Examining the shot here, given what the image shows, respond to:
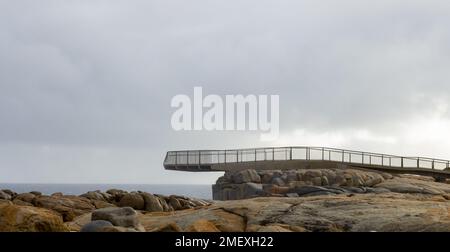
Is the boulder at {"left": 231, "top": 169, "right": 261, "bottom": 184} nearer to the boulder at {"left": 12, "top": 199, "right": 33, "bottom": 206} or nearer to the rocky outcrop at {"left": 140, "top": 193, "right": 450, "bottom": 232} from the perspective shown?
the boulder at {"left": 12, "top": 199, "right": 33, "bottom": 206}

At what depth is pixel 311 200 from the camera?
16.8 m

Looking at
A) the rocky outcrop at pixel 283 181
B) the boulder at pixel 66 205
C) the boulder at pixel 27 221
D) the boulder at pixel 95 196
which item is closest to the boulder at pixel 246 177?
the rocky outcrop at pixel 283 181


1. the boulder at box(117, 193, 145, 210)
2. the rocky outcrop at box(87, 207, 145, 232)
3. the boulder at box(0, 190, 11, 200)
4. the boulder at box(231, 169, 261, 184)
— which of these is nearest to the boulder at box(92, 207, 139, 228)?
the rocky outcrop at box(87, 207, 145, 232)

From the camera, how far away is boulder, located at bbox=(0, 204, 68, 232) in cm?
1139

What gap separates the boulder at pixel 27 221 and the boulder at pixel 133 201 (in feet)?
42.2

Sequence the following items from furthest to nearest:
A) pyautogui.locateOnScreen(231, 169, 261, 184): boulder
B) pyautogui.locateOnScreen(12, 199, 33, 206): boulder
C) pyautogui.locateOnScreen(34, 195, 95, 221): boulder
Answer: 1. pyautogui.locateOnScreen(231, 169, 261, 184): boulder
2. pyautogui.locateOnScreen(12, 199, 33, 206): boulder
3. pyautogui.locateOnScreen(34, 195, 95, 221): boulder

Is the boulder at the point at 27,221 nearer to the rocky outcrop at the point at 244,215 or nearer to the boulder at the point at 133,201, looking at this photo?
the rocky outcrop at the point at 244,215

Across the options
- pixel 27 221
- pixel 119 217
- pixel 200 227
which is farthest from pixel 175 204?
pixel 27 221

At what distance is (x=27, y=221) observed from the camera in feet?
37.5

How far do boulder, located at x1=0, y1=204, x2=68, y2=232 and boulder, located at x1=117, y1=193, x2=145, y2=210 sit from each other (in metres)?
12.9
